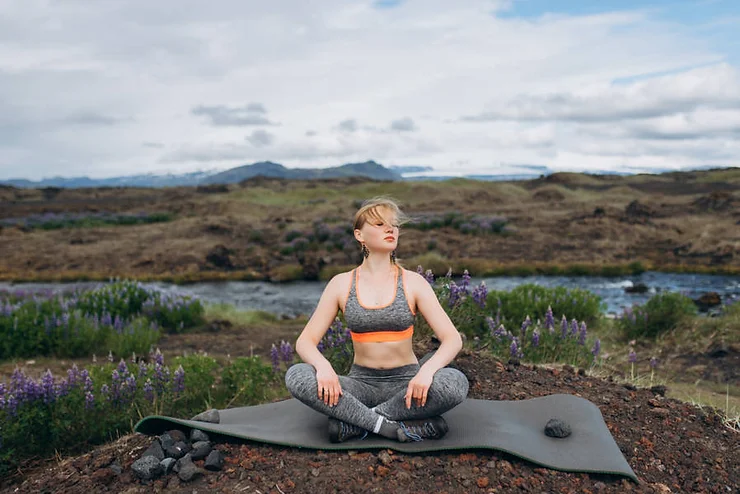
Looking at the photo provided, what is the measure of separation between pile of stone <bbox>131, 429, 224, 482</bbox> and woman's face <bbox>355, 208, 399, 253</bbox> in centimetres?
187

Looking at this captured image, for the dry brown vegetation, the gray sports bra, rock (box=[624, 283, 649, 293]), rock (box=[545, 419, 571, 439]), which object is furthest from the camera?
the dry brown vegetation

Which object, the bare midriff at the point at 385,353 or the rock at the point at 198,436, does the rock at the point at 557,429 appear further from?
the rock at the point at 198,436

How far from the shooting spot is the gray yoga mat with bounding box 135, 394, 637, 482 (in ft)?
13.7

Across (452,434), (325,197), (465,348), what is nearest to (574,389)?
(465,348)

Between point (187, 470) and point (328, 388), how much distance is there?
109 cm

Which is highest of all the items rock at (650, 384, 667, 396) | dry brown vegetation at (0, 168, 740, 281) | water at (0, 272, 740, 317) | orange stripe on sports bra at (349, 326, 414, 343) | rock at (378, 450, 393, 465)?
orange stripe on sports bra at (349, 326, 414, 343)

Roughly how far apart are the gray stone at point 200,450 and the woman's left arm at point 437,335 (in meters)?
1.48

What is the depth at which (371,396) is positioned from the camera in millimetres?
4527

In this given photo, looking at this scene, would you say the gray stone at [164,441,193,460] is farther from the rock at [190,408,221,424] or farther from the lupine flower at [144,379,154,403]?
the lupine flower at [144,379,154,403]

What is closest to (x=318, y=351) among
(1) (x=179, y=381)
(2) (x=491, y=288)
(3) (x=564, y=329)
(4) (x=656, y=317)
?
(1) (x=179, y=381)

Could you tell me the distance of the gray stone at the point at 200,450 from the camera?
13.9 feet

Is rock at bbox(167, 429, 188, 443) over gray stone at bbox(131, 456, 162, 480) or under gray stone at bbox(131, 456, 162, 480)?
over

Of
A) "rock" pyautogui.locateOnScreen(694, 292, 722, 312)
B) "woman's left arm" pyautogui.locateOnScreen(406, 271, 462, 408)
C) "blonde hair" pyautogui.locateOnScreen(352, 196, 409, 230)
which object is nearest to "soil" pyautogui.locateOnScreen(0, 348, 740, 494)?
"woman's left arm" pyautogui.locateOnScreen(406, 271, 462, 408)

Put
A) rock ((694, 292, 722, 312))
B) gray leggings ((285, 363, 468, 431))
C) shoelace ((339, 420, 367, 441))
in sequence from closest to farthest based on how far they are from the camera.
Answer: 1. gray leggings ((285, 363, 468, 431))
2. shoelace ((339, 420, 367, 441))
3. rock ((694, 292, 722, 312))
